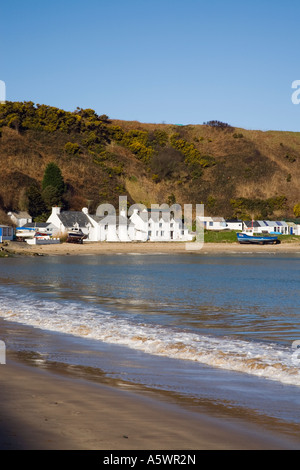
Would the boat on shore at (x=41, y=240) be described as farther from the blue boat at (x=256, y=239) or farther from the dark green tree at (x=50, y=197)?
the blue boat at (x=256, y=239)

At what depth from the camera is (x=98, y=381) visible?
8664 mm

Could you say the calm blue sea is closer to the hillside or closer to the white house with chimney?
the white house with chimney

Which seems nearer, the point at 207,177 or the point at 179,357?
the point at 179,357

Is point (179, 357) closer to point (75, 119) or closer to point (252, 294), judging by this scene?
point (252, 294)

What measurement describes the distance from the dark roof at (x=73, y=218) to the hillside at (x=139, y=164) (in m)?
6.73

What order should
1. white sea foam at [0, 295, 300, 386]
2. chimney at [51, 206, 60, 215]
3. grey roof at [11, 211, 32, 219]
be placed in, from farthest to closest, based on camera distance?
chimney at [51, 206, 60, 215] → grey roof at [11, 211, 32, 219] → white sea foam at [0, 295, 300, 386]

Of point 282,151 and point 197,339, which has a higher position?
point 282,151

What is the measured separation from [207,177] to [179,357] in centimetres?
11304

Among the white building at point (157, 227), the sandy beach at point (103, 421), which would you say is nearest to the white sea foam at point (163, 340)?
the sandy beach at point (103, 421)

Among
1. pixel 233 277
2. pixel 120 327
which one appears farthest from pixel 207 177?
pixel 120 327

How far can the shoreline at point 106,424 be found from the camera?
5668mm

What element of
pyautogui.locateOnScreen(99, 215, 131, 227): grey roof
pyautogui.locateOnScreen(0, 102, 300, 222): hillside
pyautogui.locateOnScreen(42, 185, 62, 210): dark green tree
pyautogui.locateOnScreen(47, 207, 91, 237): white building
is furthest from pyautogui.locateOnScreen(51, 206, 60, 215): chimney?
pyautogui.locateOnScreen(99, 215, 131, 227): grey roof

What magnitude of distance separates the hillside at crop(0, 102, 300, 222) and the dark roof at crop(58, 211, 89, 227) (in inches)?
265

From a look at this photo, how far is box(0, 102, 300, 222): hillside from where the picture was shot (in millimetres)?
99625
